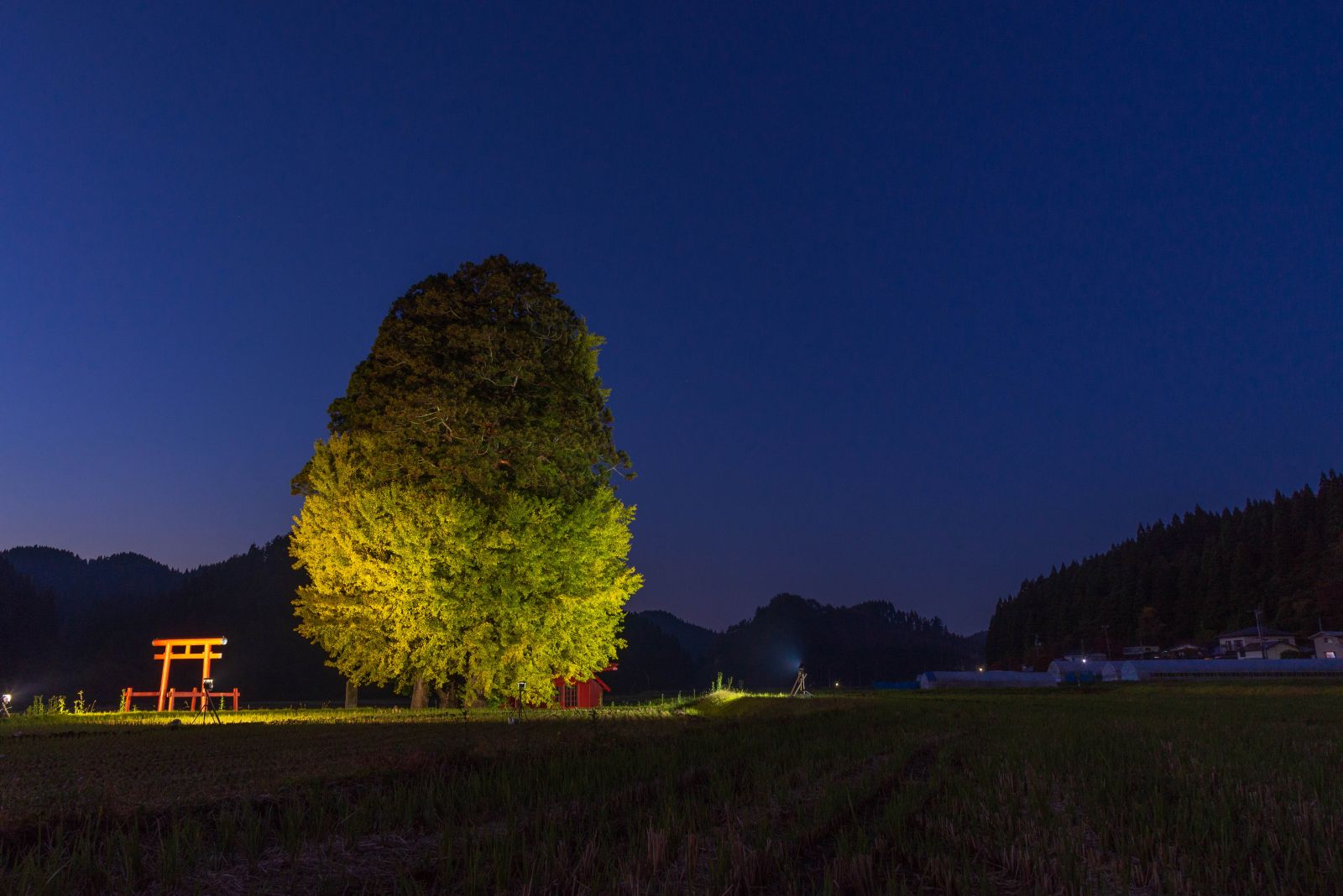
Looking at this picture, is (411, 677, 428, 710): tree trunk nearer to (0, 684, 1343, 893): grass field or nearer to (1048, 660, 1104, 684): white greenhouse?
(0, 684, 1343, 893): grass field

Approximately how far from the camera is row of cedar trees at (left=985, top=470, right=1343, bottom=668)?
12888 centimetres

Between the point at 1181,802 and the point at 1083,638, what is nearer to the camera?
the point at 1181,802

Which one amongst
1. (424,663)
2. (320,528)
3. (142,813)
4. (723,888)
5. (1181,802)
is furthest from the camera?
(320,528)

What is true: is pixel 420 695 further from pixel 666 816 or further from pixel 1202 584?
pixel 1202 584

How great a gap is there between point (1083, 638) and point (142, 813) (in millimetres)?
179669

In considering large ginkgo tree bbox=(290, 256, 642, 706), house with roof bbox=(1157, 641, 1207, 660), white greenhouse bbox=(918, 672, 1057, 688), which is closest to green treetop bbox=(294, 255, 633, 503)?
large ginkgo tree bbox=(290, 256, 642, 706)

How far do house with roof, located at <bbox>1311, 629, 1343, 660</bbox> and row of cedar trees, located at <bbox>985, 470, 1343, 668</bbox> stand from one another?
19.4 metres

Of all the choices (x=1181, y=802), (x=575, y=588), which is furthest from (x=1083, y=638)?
(x=1181, y=802)

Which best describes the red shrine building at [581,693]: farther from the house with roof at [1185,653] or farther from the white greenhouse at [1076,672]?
the house with roof at [1185,653]

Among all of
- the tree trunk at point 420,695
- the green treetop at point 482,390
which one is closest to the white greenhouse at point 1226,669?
the green treetop at point 482,390

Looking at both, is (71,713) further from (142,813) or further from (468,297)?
(142,813)

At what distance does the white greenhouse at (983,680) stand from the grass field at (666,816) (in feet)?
256

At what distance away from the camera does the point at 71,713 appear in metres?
25.0

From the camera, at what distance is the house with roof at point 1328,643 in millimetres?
104062
